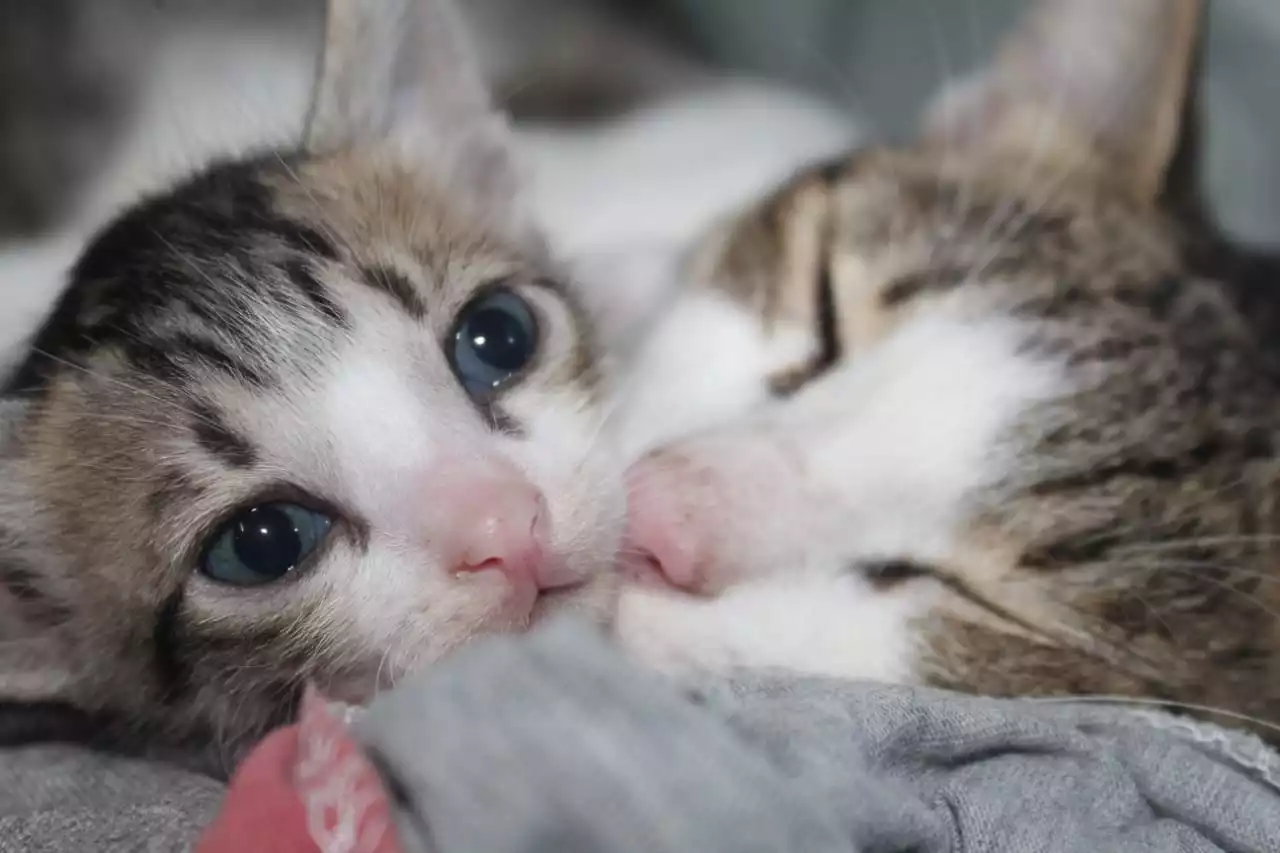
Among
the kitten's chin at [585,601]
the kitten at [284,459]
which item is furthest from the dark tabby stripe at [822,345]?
the kitten's chin at [585,601]

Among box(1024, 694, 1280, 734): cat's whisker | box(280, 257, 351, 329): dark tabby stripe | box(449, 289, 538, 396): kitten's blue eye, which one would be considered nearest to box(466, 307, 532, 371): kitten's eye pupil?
box(449, 289, 538, 396): kitten's blue eye

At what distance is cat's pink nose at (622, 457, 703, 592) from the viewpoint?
0.88 meters

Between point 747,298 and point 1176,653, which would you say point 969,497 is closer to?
point 1176,653

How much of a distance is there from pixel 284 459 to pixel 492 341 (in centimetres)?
21

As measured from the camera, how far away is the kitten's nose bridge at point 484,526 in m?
0.79

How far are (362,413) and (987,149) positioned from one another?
0.73 metres

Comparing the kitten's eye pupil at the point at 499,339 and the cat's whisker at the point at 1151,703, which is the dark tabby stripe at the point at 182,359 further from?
the cat's whisker at the point at 1151,703

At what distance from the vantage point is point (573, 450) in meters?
0.92

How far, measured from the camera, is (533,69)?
1709 mm

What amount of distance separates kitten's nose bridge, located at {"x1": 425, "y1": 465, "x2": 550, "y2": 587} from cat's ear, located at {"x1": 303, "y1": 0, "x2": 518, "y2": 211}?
0.42 meters

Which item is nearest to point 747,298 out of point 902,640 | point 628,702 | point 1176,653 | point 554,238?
point 554,238

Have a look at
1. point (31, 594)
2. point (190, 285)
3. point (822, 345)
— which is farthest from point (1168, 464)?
point (31, 594)

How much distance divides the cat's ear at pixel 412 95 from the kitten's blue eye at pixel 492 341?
7.5 inches

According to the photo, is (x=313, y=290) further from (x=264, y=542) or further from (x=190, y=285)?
(x=264, y=542)
